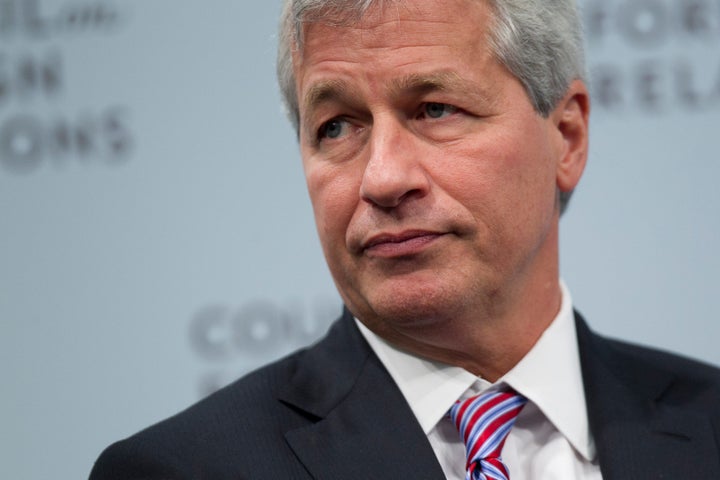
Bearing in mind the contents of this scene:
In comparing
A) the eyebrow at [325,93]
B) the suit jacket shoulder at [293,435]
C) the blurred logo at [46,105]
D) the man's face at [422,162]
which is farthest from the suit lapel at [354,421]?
the blurred logo at [46,105]

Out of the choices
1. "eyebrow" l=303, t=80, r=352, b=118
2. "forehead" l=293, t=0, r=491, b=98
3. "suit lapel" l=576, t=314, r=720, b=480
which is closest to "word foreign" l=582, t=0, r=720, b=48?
"suit lapel" l=576, t=314, r=720, b=480

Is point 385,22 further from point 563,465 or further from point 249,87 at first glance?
point 249,87

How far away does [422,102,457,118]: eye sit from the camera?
2477mm

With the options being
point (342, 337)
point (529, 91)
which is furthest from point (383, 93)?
point (342, 337)

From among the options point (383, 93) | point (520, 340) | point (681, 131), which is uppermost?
point (383, 93)

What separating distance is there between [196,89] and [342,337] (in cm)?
132

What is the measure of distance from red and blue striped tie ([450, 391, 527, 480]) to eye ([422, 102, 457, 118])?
625 mm

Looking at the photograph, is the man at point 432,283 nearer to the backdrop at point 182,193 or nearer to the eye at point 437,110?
the eye at point 437,110

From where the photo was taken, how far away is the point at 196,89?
3736 millimetres

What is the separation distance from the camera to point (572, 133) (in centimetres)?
279

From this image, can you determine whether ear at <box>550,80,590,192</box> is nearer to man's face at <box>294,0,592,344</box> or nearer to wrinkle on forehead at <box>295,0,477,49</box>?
man's face at <box>294,0,592,344</box>

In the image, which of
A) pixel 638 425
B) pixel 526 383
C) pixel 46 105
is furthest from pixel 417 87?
pixel 46 105

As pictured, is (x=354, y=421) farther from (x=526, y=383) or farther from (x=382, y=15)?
(x=382, y=15)

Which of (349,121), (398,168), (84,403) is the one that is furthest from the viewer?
(84,403)
